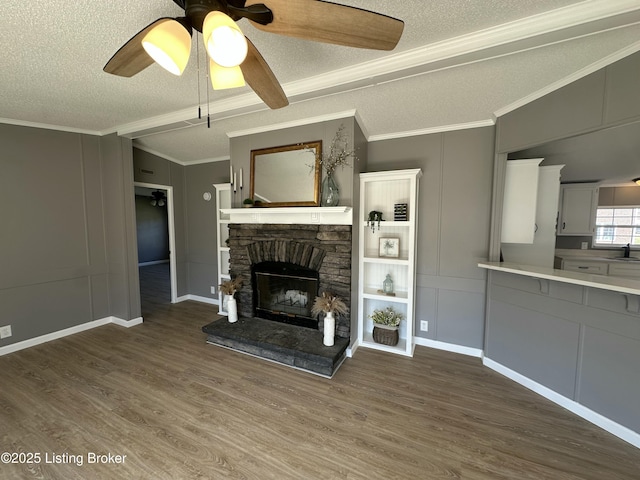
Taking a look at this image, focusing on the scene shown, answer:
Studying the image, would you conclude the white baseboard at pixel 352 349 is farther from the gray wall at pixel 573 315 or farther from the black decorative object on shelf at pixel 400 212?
the black decorative object on shelf at pixel 400 212

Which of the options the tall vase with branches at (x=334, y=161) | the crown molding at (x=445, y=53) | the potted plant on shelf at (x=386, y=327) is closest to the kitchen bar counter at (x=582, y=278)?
the potted plant on shelf at (x=386, y=327)

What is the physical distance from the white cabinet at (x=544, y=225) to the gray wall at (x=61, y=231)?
510 cm

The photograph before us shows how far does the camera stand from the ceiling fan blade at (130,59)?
1.10 metres

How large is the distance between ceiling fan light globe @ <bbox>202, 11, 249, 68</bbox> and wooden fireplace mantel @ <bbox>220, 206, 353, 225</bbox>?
1.59m

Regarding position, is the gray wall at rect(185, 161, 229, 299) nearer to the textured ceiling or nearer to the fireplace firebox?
the textured ceiling

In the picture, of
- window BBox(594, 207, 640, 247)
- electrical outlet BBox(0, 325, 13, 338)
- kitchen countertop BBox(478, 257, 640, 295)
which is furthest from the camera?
window BBox(594, 207, 640, 247)

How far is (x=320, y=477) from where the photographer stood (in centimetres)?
143

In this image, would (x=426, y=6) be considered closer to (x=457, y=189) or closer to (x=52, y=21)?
(x=457, y=189)

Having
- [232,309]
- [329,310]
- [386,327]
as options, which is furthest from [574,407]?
[232,309]

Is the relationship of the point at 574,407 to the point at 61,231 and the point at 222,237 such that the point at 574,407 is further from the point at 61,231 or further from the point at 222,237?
the point at 61,231

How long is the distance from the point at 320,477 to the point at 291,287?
186 cm

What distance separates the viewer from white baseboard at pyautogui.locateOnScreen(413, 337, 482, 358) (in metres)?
2.73

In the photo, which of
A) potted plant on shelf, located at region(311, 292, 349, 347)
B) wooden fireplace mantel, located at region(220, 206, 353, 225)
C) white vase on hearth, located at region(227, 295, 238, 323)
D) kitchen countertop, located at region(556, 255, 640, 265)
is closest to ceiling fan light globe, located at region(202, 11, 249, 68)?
wooden fireplace mantel, located at region(220, 206, 353, 225)

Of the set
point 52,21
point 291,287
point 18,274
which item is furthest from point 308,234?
point 18,274
